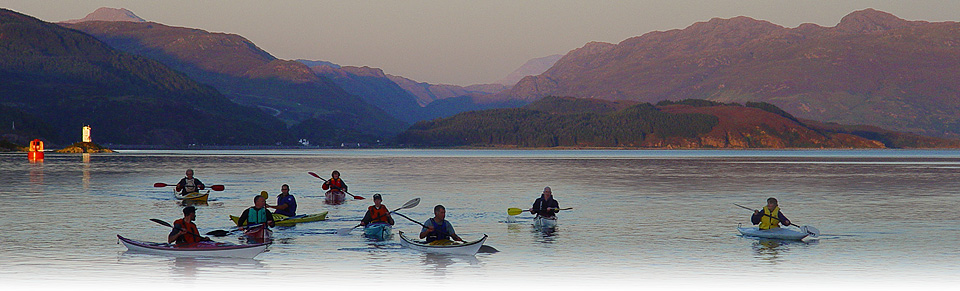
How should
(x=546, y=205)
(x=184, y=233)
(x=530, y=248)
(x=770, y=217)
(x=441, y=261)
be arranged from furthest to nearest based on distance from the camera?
(x=546, y=205), (x=770, y=217), (x=530, y=248), (x=441, y=261), (x=184, y=233)

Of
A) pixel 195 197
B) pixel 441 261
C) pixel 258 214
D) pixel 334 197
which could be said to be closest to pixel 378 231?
pixel 258 214

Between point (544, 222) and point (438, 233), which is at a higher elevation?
point (438, 233)

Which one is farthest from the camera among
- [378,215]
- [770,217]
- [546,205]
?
[546,205]

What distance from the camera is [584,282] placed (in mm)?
27641

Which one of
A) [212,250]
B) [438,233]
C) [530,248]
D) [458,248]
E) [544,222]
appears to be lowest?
[530,248]

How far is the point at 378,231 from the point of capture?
38688 millimetres

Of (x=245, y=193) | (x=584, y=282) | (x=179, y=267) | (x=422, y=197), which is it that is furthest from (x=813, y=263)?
(x=245, y=193)

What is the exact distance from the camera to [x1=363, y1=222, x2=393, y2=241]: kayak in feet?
127

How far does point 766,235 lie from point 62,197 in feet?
173

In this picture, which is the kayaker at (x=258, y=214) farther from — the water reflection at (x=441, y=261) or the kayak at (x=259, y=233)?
the water reflection at (x=441, y=261)

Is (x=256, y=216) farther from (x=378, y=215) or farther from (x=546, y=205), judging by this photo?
(x=546, y=205)

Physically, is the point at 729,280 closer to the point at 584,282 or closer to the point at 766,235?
the point at 584,282

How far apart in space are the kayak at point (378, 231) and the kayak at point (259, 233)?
4.34 metres

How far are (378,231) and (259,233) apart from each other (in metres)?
5.19
